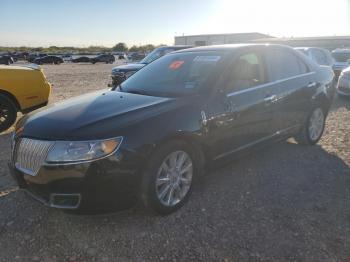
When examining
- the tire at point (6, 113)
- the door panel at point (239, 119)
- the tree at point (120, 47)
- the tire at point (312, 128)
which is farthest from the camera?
the tree at point (120, 47)

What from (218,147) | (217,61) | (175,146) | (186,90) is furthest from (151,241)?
(217,61)

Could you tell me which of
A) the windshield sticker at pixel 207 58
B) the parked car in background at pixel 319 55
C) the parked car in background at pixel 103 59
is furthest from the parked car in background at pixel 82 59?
the windshield sticker at pixel 207 58

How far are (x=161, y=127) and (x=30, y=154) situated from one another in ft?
3.85

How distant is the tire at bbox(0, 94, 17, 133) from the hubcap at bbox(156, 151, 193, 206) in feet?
14.7

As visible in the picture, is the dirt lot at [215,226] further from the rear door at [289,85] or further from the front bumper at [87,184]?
the rear door at [289,85]

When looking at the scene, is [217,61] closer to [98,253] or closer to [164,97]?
[164,97]

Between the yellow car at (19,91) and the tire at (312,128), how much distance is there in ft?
16.0

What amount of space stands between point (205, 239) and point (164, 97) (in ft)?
4.95

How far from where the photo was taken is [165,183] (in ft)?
11.5

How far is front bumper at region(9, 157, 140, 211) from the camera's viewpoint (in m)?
3.00

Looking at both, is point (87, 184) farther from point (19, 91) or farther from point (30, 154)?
point (19, 91)

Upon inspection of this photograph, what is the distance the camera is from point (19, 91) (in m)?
6.91

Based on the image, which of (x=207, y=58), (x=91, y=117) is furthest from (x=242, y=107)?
(x=91, y=117)

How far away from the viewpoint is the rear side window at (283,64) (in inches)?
189
